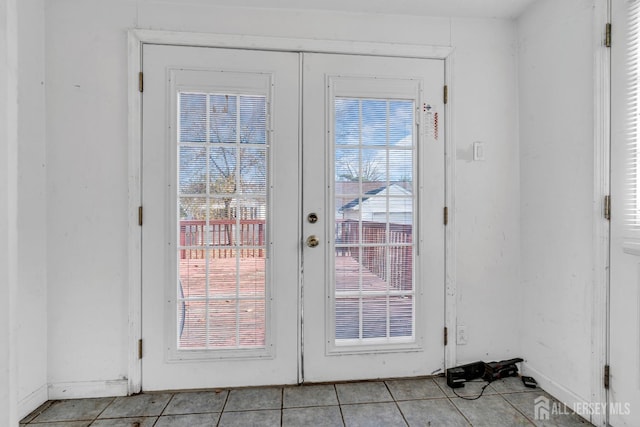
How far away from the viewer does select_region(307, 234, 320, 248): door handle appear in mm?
1947

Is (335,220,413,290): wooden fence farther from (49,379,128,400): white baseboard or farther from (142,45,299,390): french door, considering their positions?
(49,379,128,400): white baseboard

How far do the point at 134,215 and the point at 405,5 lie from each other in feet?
6.84

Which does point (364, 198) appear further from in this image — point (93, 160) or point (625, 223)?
point (93, 160)

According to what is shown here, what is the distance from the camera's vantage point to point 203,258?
1916 mm

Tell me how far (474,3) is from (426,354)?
7.29 ft

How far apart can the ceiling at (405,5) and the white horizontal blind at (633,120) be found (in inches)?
25.6

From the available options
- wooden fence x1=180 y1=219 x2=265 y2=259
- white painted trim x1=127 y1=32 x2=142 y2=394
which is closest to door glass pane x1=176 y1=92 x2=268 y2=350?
wooden fence x1=180 y1=219 x2=265 y2=259

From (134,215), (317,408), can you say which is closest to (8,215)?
(134,215)

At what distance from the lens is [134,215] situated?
1.86 meters

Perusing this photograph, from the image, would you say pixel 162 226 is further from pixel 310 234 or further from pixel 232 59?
pixel 232 59

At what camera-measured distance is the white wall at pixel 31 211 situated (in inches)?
65.2

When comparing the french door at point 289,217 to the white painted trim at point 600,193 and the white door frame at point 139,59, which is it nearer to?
the white door frame at point 139,59

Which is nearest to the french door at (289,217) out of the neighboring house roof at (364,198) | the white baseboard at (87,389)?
the neighboring house roof at (364,198)

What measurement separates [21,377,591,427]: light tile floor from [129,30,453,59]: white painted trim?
2.10 meters
